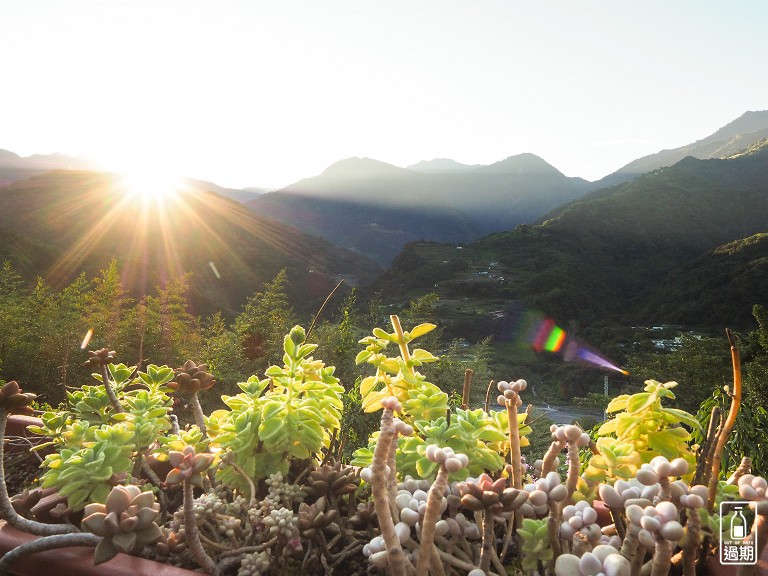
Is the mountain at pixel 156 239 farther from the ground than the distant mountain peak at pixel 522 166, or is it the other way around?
the distant mountain peak at pixel 522 166

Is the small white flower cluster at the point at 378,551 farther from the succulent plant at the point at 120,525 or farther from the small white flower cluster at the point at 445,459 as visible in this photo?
the succulent plant at the point at 120,525

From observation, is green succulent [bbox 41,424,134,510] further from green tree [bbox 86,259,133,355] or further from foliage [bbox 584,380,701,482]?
green tree [bbox 86,259,133,355]

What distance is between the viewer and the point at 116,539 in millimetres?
647

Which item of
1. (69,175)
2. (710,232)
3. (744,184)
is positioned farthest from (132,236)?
(744,184)

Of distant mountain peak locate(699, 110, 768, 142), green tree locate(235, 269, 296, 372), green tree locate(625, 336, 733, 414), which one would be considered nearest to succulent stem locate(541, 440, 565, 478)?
green tree locate(235, 269, 296, 372)

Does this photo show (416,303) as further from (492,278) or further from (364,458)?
(492,278)

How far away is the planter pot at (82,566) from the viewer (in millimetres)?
706

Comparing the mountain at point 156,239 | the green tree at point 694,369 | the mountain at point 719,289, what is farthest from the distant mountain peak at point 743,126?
the green tree at point 694,369

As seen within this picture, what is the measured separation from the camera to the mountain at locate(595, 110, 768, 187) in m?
102

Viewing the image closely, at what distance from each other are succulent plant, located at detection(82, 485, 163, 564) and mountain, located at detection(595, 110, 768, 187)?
112084 mm

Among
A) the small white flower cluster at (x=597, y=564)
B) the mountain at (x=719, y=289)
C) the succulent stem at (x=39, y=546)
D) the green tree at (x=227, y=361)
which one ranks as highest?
the small white flower cluster at (x=597, y=564)

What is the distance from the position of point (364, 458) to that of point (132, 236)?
38594 mm

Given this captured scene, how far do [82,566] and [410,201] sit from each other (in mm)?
84062

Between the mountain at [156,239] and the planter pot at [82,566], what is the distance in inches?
934
